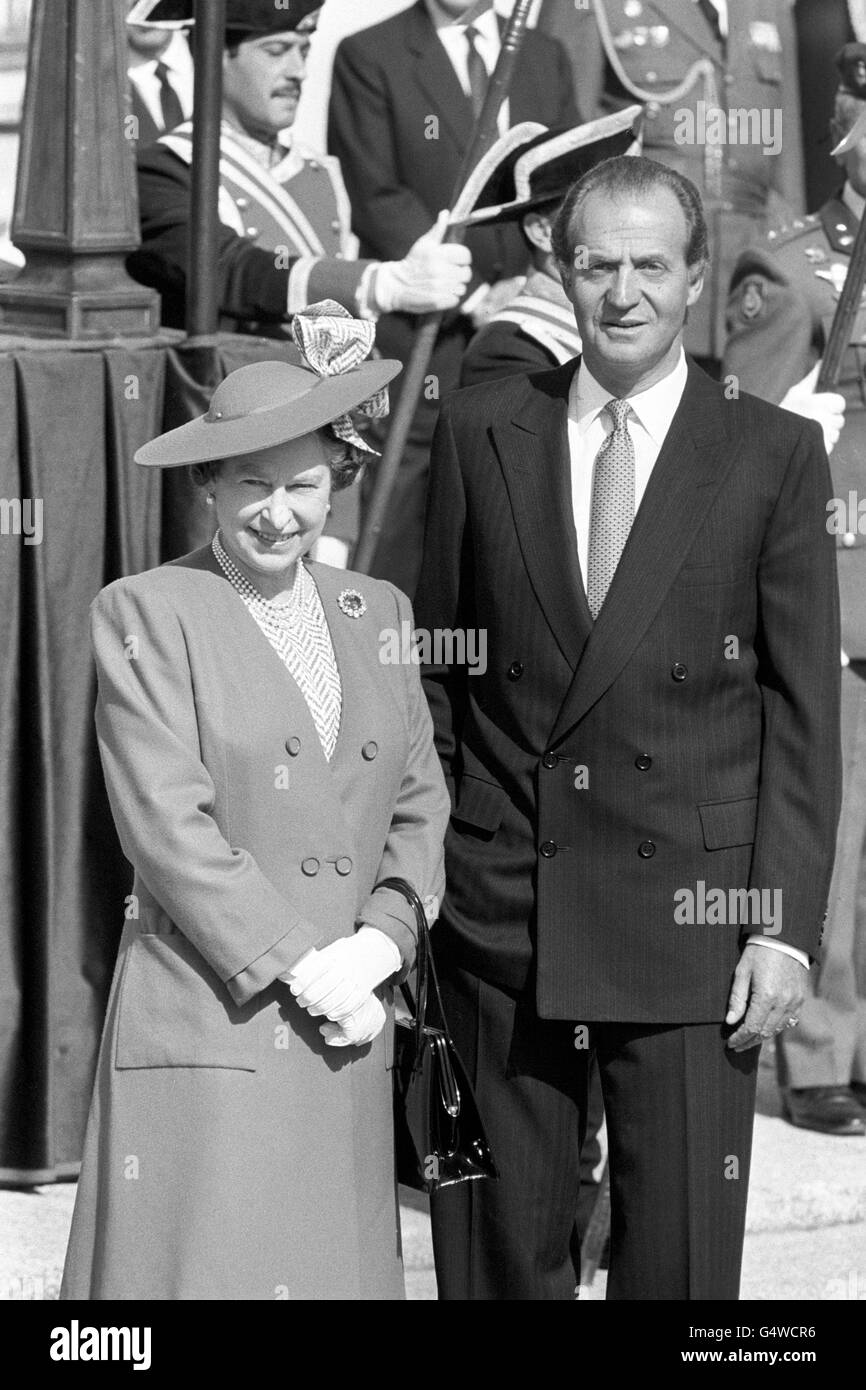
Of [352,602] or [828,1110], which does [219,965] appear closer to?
[352,602]

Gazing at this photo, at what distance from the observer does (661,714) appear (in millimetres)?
3184

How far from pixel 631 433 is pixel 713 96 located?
5.65ft

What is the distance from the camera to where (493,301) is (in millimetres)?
4625

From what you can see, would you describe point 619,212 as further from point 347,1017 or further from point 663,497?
point 347,1017

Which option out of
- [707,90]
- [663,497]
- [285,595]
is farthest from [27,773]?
[707,90]

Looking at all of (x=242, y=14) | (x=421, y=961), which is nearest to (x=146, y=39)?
(x=242, y=14)

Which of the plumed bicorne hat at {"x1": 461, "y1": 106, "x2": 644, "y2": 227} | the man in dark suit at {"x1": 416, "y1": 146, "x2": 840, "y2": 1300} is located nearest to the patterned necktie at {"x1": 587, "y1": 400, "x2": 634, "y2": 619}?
the man in dark suit at {"x1": 416, "y1": 146, "x2": 840, "y2": 1300}

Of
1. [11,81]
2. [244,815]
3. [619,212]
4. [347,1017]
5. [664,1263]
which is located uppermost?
[11,81]

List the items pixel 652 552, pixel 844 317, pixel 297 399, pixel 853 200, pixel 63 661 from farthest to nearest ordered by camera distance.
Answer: pixel 853 200, pixel 844 317, pixel 63 661, pixel 652 552, pixel 297 399

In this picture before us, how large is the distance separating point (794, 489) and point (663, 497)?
19 cm

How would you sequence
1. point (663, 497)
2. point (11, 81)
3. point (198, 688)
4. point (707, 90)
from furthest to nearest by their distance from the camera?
point (707, 90) < point (11, 81) < point (663, 497) < point (198, 688)

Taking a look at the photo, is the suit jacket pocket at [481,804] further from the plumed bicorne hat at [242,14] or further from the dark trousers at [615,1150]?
the plumed bicorne hat at [242,14]

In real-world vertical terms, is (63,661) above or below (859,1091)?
above

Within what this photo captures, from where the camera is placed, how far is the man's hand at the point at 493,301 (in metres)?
4.62
